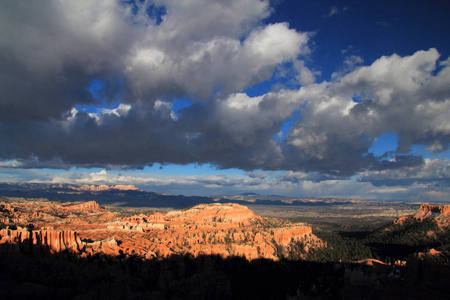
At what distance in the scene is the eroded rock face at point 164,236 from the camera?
68375 mm

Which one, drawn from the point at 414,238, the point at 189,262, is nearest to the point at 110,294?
the point at 189,262

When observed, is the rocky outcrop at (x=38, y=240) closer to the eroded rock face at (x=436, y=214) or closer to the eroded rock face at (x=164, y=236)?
the eroded rock face at (x=164, y=236)

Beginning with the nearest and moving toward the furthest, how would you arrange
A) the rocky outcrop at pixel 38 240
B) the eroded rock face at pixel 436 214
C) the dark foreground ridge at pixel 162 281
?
1. the dark foreground ridge at pixel 162 281
2. the rocky outcrop at pixel 38 240
3. the eroded rock face at pixel 436 214

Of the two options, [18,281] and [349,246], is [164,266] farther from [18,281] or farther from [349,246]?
[349,246]

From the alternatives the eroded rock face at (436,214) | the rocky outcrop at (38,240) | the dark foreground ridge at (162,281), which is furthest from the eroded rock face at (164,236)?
the eroded rock face at (436,214)

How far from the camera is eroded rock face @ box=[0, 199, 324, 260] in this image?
6838 cm

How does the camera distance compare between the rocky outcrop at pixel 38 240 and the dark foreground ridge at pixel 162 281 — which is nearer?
the dark foreground ridge at pixel 162 281

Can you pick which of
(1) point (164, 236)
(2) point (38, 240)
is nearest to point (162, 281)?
(2) point (38, 240)

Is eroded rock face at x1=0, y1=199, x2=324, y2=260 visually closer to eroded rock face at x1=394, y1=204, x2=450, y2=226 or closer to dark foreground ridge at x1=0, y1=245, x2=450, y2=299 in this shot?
dark foreground ridge at x1=0, y1=245, x2=450, y2=299

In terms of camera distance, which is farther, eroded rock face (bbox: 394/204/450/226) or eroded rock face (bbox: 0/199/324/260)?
eroded rock face (bbox: 394/204/450/226)

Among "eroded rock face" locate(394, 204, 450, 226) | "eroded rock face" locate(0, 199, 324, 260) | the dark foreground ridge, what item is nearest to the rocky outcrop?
"eroded rock face" locate(0, 199, 324, 260)

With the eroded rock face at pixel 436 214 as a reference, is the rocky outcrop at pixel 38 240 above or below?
above

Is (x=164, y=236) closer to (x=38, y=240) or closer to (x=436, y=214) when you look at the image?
(x=38, y=240)

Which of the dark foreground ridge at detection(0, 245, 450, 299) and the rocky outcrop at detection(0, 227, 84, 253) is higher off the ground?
the rocky outcrop at detection(0, 227, 84, 253)
